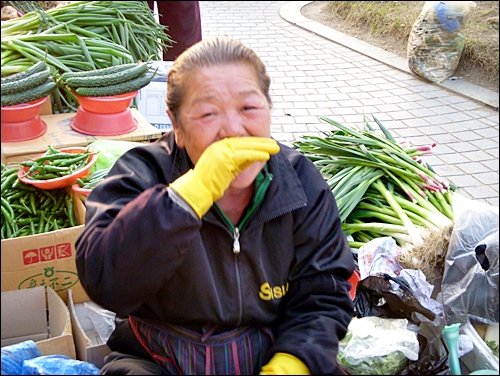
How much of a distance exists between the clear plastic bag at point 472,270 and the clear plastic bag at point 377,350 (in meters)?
0.31

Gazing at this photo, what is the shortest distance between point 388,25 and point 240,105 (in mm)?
6383

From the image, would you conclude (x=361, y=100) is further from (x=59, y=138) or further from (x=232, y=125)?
(x=232, y=125)

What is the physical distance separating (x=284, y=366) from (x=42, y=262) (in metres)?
1.26

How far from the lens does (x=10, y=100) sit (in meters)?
2.74

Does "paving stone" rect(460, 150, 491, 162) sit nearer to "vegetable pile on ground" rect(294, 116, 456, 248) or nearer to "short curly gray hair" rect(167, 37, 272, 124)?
"vegetable pile on ground" rect(294, 116, 456, 248)

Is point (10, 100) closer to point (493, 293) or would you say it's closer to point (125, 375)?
point (125, 375)

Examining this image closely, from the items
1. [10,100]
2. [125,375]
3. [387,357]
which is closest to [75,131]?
[10,100]

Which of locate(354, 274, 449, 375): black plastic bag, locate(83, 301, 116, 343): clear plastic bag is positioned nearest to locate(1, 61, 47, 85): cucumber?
locate(83, 301, 116, 343): clear plastic bag

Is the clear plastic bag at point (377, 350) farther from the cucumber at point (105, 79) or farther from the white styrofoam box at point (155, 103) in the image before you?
the white styrofoam box at point (155, 103)

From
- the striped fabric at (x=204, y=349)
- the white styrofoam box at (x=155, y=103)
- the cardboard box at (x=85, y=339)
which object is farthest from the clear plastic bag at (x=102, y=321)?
the white styrofoam box at (x=155, y=103)

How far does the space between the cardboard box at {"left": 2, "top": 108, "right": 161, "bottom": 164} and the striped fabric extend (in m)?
1.68

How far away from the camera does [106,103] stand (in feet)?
10.2

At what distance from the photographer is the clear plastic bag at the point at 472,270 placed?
7.07 feet

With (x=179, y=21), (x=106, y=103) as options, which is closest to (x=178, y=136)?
(x=106, y=103)
